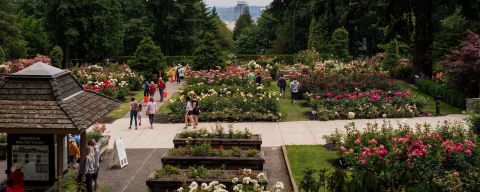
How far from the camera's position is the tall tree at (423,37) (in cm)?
3556

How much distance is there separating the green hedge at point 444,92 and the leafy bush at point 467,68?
393 millimetres

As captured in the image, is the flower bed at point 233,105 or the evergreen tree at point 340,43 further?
the evergreen tree at point 340,43

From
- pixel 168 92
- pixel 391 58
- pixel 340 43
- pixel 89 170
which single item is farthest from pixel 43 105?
pixel 340 43

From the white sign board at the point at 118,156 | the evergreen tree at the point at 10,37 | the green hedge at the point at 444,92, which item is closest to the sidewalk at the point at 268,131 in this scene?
the green hedge at the point at 444,92

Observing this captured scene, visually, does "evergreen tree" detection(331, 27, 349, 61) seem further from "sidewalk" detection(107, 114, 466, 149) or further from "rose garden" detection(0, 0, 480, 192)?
"sidewalk" detection(107, 114, 466, 149)

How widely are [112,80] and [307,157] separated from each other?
18550 mm

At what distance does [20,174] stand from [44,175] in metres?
1.36

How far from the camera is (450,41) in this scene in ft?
123

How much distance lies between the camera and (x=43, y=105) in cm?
1341

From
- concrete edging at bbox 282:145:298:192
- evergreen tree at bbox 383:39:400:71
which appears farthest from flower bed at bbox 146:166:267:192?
evergreen tree at bbox 383:39:400:71

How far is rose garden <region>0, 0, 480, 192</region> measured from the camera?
13242 mm

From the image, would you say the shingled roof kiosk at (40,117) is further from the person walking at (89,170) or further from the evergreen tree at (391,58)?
the evergreen tree at (391,58)

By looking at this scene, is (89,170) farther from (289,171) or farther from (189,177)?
(289,171)

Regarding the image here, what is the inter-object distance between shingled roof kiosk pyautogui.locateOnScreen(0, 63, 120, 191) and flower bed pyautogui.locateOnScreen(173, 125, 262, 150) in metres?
4.12
